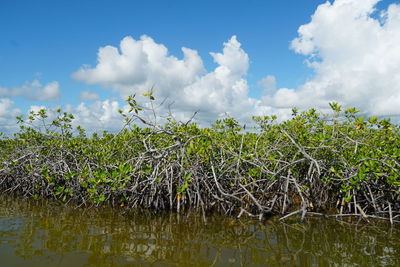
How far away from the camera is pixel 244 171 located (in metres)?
4.32

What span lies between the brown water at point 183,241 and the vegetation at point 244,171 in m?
0.29

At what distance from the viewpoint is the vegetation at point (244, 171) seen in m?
3.59

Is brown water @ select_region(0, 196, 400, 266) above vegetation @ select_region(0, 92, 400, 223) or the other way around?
the other way around

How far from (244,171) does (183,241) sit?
1.70 metres

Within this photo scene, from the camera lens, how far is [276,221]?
3627mm

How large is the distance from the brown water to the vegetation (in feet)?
0.94

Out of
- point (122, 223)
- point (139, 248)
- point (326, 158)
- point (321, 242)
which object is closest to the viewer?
point (139, 248)

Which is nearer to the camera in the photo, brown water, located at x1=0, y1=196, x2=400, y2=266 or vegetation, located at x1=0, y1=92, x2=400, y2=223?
brown water, located at x1=0, y1=196, x2=400, y2=266

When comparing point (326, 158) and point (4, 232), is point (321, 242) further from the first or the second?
point (4, 232)

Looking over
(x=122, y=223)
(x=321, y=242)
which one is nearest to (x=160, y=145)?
(x=122, y=223)

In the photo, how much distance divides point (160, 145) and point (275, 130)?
6.59 feet

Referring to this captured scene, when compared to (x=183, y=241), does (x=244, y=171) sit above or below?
above

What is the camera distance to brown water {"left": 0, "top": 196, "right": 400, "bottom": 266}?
2.46m

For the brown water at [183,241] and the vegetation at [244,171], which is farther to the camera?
the vegetation at [244,171]
